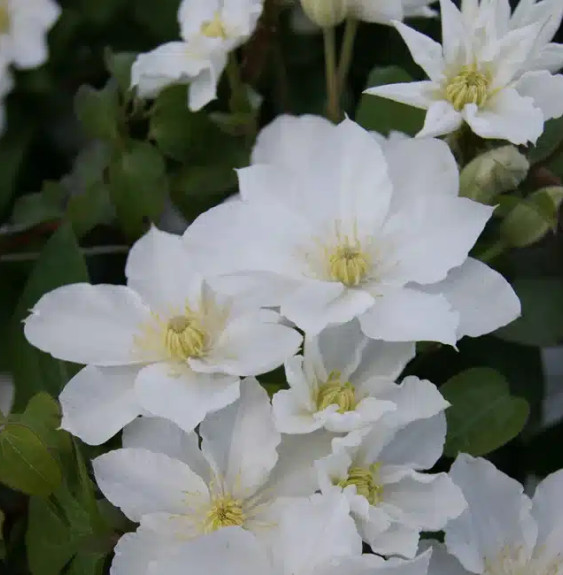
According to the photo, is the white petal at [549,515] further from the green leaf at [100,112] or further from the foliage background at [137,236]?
the green leaf at [100,112]

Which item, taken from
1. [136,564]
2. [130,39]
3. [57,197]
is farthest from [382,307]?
[130,39]

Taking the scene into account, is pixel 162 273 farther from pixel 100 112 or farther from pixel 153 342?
pixel 100 112

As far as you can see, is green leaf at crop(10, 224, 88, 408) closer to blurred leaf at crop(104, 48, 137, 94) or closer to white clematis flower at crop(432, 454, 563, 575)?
blurred leaf at crop(104, 48, 137, 94)

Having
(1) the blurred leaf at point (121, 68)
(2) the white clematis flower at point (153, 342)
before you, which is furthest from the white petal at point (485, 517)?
(1) the blurred leaf at point (121, 68)

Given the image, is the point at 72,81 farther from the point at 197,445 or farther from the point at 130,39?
the point at 197,445

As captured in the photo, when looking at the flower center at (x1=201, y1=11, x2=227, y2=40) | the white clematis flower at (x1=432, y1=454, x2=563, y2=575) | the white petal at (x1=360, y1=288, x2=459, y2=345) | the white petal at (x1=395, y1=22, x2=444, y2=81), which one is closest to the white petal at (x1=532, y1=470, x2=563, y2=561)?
the white clematis flower at (x1=432, y1=454, x2=563, y2=575)
